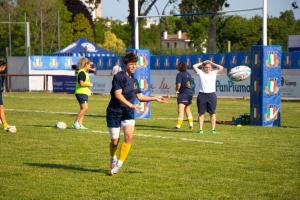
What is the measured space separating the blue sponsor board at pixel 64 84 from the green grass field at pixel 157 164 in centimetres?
2380

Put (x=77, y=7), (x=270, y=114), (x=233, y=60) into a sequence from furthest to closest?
(x=77, y=7)
(x=233, y=60)
(x=270, y=114)

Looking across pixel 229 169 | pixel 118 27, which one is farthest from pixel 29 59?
pixel 118 27

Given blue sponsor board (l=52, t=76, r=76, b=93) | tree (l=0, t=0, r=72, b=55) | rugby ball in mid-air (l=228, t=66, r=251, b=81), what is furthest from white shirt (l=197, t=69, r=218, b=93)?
tree (l=0, t=0, r=72, b=55)

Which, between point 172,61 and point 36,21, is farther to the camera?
point 36,21

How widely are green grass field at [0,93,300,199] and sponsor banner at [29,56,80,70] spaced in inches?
1131

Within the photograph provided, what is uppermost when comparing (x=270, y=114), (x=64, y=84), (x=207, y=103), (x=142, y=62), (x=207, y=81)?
(x=142, y=62)

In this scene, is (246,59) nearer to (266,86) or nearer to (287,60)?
(287,60)

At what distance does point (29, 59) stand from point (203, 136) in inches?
1295

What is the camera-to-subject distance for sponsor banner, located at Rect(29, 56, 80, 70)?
47.5 m

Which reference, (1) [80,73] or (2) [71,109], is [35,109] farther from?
(1) [80,73]

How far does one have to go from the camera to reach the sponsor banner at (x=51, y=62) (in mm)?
47469

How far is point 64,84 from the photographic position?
4359 cm

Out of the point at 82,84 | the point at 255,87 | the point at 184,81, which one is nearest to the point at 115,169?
the point at 82,84

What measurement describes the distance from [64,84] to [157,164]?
32.7 m
